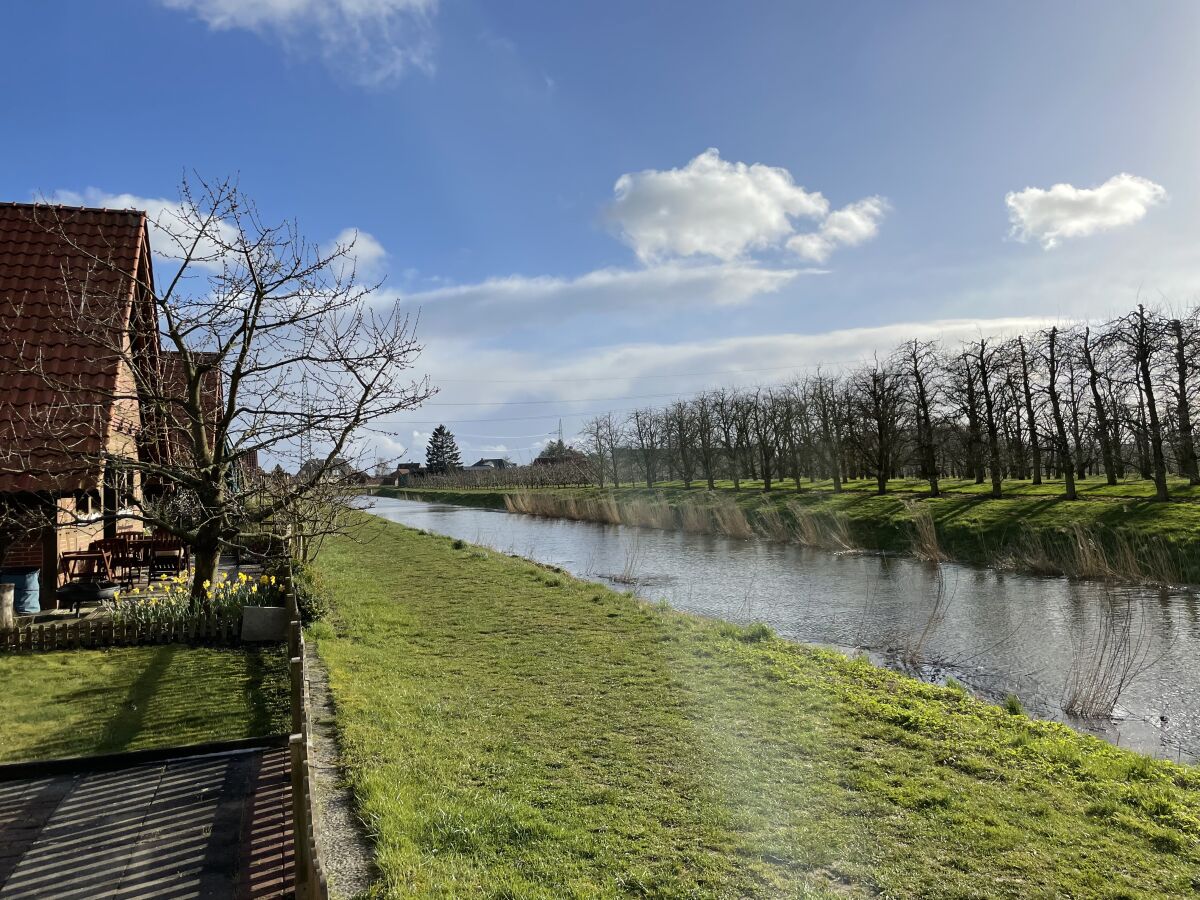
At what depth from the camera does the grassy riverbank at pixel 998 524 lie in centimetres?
1557

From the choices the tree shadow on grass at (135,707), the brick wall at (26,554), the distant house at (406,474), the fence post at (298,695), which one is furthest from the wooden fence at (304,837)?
the distant house at (406,474)

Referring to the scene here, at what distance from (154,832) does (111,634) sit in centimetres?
513

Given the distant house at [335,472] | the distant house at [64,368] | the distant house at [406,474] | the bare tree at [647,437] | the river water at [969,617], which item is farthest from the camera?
the distant house at [406,474]

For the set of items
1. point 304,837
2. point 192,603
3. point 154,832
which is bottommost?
point 154,832

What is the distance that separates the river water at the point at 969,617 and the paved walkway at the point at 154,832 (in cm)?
718

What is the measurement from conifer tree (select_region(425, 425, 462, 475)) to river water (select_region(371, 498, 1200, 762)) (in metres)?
87.6

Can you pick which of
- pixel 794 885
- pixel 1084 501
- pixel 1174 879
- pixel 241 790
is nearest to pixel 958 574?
pixel 1084 501

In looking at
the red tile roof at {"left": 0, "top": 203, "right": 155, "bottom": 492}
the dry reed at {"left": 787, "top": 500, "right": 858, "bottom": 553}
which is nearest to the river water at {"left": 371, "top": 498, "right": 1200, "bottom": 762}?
the dry reed at {"left": 787, "top": 500, "right": 858, "bottom": 553}

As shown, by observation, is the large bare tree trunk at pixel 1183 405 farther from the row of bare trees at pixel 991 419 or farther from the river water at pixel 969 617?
the river water at pixel 969 617

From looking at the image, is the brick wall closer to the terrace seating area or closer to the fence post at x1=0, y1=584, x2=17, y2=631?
the terrace seating area

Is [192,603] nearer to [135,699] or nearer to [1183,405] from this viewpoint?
[135,699]

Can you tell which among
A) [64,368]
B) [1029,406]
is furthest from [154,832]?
[1029,406]

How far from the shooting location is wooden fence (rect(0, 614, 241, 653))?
7938 millimetres

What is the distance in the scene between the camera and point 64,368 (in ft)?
31.1
